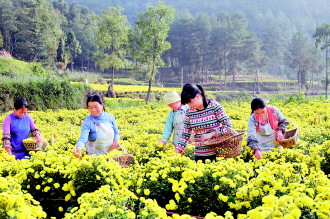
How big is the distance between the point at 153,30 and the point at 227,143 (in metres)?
23.5

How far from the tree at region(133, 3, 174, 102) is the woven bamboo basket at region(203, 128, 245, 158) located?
72.6 ft

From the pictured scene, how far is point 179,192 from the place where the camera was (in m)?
2.67

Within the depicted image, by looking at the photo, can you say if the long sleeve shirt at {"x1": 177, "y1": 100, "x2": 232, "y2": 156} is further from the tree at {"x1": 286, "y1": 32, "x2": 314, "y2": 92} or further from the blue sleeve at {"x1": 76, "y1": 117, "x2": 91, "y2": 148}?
the tree at {"x1": 286, "y1": 32, "x2": 314, "y2": 92}

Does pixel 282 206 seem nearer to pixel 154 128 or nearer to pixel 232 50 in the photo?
pixel 154 128

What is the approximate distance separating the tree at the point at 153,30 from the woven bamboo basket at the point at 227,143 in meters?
22.1

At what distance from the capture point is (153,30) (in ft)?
85.2

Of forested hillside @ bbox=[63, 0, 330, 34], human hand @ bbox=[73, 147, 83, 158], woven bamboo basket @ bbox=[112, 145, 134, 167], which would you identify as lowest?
woven bamboo basket @ bbox=[112, 145, 134, 167]

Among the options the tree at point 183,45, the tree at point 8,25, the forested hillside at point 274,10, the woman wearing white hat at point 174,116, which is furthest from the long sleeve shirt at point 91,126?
the forested hillside at point 274,10

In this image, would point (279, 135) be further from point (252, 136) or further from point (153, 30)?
point (153, 30)

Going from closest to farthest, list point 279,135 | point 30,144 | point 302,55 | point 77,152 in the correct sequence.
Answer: point 77,152 → point 279,135 → point 30,144 → point 302,55

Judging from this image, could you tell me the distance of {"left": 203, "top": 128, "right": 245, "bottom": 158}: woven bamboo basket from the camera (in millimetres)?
3500

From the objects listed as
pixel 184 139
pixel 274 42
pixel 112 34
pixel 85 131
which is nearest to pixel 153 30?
pixel 112 34

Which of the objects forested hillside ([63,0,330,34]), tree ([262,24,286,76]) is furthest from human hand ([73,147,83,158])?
forested hillside ([63,0,330,34])

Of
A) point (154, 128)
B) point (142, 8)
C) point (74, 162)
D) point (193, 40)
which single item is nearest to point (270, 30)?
point (193, 40)
